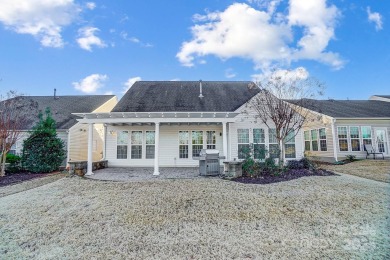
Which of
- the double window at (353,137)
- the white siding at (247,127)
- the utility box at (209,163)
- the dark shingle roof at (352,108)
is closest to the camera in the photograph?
the utility box at (209,163)

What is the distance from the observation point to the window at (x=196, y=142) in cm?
1361

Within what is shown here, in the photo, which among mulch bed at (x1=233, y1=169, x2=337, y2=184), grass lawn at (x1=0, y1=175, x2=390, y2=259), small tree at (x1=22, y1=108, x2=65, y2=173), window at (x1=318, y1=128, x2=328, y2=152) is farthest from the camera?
window at (x1=318, y1=128, x2=328, y2=152)

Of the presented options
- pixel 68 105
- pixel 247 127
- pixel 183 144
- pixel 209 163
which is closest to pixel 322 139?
pixel 247 127

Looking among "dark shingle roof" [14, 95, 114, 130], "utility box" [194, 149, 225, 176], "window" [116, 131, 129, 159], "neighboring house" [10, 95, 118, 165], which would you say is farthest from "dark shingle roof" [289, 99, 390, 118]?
"dark shingle roof" [14, 95, 114, 130]

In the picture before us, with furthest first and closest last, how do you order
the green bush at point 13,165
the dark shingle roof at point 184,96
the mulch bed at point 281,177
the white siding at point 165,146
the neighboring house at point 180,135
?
the dark shingle roof at point 184,96
the white siding at point 165,146
the neighboring house at point 180,135
the green bush at point 13,165
the mulch bed at point 281,177

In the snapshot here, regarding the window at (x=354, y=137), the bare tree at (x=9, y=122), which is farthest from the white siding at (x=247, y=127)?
the bare tree at (x=9, y=122)

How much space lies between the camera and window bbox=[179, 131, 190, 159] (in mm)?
13609

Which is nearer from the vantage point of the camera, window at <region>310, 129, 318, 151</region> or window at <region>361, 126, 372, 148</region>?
window at <region>361, 126, 372, 148</region>

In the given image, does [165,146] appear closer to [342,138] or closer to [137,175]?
[137,175]

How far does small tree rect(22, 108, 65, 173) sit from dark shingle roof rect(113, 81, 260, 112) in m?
4.06

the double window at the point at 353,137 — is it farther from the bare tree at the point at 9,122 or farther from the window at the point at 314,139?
the bare tree at the point at 9,122

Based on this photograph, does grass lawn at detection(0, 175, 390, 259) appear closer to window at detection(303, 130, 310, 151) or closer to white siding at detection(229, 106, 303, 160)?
white siding at detection(229, 106, 303, 160)

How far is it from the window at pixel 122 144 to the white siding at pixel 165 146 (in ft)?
0.62

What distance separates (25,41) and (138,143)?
371 inches
